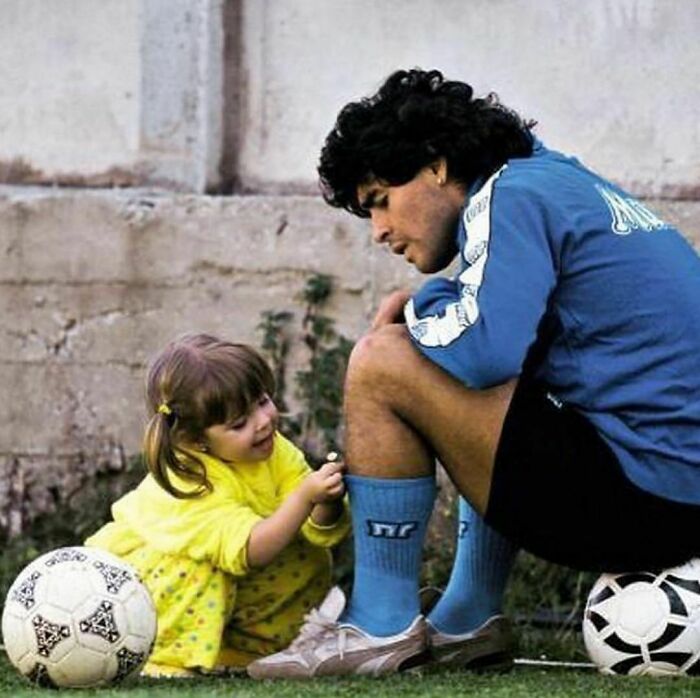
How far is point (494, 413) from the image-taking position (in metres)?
5.31

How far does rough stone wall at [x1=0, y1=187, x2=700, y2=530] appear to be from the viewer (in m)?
7.54

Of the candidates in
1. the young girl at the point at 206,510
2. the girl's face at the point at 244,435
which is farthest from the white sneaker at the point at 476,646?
the girl's face at the point at 244,435

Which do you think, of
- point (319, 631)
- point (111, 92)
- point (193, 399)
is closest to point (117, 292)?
point (111, 92)

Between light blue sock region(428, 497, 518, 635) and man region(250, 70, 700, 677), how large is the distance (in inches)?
7.4

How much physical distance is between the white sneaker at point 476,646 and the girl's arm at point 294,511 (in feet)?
1.32

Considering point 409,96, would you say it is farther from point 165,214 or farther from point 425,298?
point 165,214

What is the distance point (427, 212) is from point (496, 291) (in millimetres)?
446

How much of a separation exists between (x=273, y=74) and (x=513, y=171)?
99.5 inches

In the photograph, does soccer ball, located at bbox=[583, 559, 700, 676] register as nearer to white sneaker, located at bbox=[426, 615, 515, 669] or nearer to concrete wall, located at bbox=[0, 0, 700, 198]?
white sneaker, located at bbox=[426, 615, 515, 669]

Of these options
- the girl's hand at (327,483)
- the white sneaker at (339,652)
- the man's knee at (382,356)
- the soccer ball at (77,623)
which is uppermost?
the man's knee at (382,356)

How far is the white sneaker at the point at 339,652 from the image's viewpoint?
5488 millimetres

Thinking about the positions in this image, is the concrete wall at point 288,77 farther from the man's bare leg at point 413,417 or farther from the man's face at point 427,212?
the man's bare leg at point 413,417

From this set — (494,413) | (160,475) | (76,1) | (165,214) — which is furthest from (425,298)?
(76,1)

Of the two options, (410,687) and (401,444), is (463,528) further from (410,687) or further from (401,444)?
(410,687)
